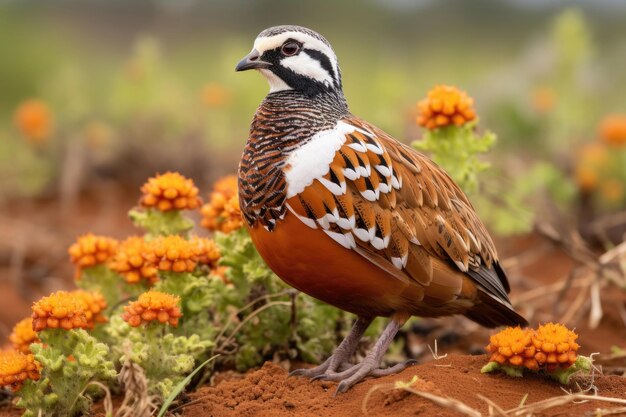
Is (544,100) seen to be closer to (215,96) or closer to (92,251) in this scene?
(215,96)

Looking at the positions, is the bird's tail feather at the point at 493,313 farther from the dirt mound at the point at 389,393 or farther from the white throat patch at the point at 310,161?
the white throat patch at the point at 310,161

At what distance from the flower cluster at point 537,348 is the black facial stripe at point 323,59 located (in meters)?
1.53

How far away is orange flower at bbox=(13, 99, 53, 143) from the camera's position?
10375 millimetres

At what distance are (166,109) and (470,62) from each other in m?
5.39

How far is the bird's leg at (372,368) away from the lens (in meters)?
4.44

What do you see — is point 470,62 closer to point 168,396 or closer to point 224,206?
point 224,206

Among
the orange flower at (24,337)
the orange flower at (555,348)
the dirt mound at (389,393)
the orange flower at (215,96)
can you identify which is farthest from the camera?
the orange flower at (215,96)

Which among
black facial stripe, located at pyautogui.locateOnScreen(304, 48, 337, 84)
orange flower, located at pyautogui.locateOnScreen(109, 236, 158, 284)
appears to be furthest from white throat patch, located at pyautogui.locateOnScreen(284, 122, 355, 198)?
orange flower, located at pyautogui.locateOnScreen(109, 236, 158, 284)

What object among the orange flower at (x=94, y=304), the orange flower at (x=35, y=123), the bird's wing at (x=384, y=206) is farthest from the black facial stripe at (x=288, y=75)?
the orange flower at (x=35, y=123)

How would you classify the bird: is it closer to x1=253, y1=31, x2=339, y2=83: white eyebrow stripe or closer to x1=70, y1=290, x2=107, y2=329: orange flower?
x1=253, y1=31, x2=339, y2=83: white eyebrow stripe

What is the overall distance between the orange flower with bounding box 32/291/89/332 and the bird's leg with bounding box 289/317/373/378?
1.07 meters

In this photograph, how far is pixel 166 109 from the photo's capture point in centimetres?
1061

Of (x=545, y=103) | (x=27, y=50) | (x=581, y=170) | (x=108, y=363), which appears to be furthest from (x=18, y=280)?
(x=27, y=50)

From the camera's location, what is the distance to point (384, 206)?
4.48 metres
